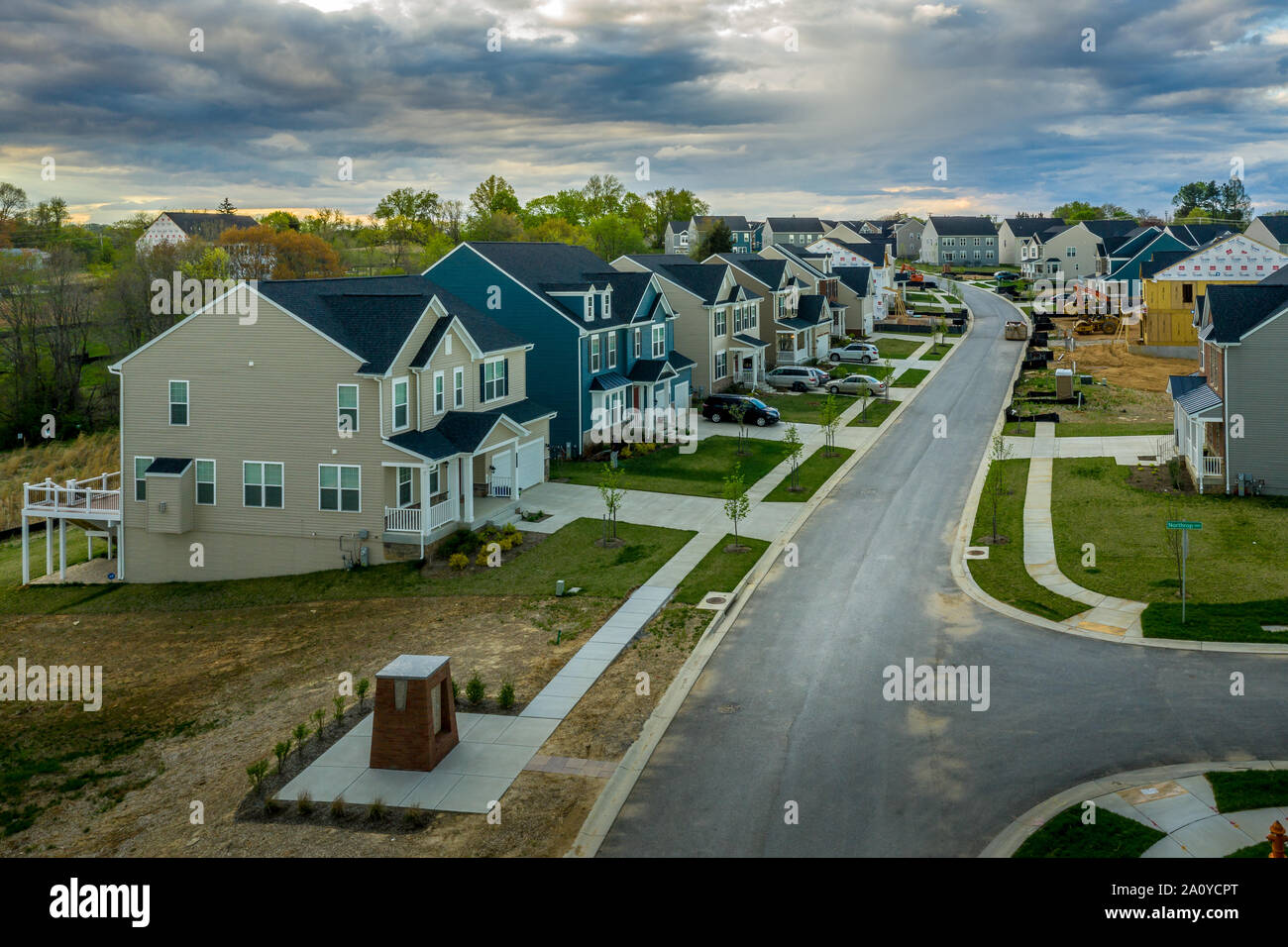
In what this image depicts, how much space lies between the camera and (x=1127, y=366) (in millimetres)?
71438

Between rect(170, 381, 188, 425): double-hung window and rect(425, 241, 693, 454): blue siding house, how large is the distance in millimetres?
16138

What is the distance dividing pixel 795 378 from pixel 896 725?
1884 inches

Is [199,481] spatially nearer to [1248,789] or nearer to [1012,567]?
[1012,567]

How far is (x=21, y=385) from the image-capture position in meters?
72.1

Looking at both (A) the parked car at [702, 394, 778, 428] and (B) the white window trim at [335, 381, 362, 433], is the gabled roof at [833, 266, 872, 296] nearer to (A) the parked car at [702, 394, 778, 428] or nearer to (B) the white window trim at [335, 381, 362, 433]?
(A) the parked car at [702, 394, 778, 428]

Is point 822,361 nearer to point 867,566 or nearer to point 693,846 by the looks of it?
point 867,566

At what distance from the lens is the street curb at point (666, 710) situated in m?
16.5

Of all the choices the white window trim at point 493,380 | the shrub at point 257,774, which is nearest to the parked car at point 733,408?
the white window trim at point 493,380

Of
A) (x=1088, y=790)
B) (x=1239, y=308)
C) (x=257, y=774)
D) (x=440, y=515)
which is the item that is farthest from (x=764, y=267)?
(x=257, y=774)

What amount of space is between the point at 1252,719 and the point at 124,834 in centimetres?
2094

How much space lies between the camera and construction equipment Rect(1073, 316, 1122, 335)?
291ft

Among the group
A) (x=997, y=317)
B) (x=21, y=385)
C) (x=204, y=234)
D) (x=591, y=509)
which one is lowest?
(x=591, y=509)

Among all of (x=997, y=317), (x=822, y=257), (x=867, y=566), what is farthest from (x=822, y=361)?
(x=867, y=566)

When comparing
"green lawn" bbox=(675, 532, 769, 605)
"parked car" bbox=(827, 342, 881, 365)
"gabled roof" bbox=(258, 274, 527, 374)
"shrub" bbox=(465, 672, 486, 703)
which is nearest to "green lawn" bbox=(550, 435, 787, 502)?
"green lawn" bbox=(675, 532, 769, 605)
